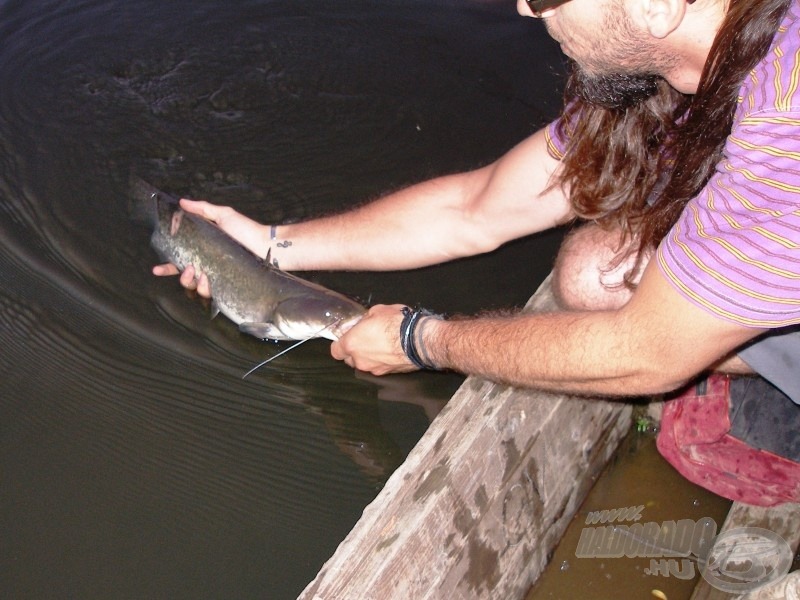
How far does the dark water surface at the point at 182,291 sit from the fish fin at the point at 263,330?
10 centimetres

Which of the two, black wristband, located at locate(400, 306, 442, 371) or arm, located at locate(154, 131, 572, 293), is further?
arm, located at locate(154, 131, 572, 293)

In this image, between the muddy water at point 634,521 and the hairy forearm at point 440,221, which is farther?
the hairy forearm at point 440,221

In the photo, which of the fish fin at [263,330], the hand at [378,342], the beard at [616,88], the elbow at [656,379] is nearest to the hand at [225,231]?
the fish fin at [263,330]

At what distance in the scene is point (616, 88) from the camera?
229 cm

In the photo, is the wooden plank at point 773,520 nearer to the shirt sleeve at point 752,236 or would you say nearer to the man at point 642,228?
the man at point 642,228

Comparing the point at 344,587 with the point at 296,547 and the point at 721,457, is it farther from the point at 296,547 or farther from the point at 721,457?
the point at 721,457

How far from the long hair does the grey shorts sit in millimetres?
→ 421

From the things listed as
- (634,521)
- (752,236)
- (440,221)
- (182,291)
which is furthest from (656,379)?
(182,291)

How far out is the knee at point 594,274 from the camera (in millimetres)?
2902

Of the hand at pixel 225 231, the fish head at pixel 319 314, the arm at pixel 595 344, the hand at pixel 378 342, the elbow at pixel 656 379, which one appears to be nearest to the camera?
the arm at pixel 595 344

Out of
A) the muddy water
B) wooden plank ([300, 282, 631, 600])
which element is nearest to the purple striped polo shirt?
wooden plank ([300, 282, 631, 600])

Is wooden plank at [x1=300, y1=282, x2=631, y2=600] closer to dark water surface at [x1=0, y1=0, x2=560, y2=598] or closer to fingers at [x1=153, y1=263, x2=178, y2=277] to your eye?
dark water surface at [x1=0, y1=0, x2=560, y2=598]

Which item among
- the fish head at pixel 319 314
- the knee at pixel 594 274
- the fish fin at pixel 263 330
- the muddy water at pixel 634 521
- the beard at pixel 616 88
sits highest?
the beard at pixel 616 88

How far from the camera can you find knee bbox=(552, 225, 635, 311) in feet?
9.52
